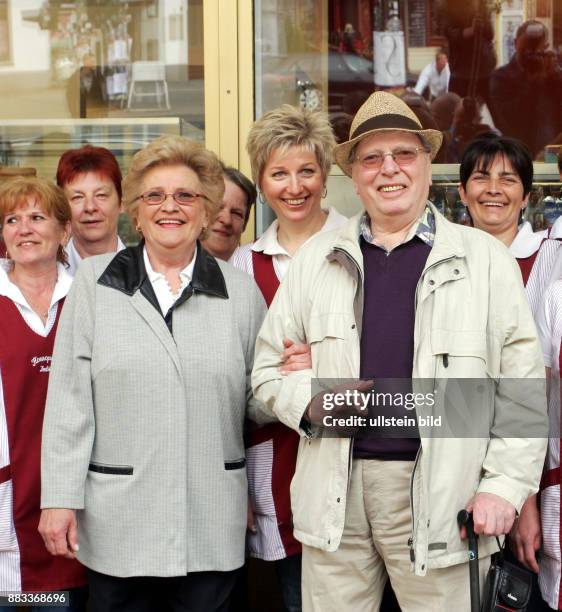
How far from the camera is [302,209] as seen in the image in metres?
3.37

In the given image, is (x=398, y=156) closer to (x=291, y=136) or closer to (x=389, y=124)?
(x=389, y=124)

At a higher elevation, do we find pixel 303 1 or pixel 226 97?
pixel 303 1

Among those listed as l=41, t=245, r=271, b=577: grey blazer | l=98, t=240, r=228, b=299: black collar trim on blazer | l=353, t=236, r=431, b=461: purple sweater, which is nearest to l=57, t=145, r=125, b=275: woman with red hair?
l=98, t=240, r=228, b=299: black collar trim on blazer

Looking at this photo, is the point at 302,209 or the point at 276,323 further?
the point at 302,209

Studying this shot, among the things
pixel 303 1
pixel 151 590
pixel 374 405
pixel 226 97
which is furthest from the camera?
pixel 303 1

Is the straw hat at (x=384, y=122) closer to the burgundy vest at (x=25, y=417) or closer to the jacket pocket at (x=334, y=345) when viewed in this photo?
the jacket pocket at (x=334, y=345)

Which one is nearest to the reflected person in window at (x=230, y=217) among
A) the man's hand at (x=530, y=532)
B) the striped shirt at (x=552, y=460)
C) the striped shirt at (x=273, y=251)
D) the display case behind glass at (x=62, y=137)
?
the striped shirt at (x=273, y=251)

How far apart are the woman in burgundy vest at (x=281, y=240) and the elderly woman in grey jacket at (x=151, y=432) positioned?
20 cm

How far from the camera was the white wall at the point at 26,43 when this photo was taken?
16.5 ft

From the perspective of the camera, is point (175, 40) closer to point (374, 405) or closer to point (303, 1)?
point (303, 1)

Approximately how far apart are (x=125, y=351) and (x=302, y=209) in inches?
35.8

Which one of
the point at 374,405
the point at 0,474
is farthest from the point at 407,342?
the point at 0,474

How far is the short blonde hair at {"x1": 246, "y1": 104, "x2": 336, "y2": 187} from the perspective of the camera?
334cm

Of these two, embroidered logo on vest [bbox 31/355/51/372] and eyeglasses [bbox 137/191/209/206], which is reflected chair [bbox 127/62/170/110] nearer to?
eyeglasses [bbox 137/191/209/206]
